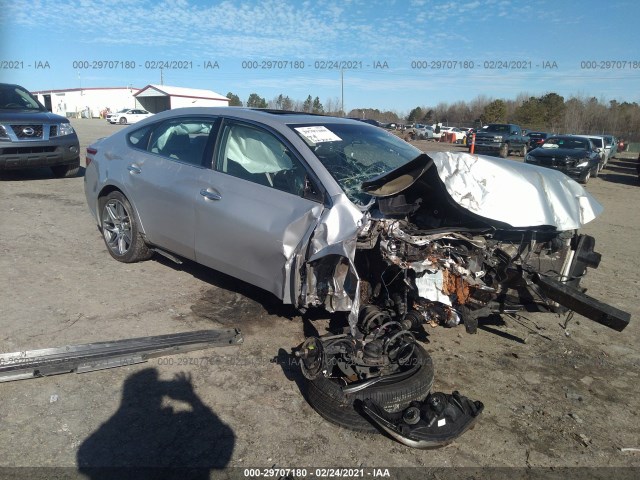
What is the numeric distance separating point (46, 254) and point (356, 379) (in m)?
4.17

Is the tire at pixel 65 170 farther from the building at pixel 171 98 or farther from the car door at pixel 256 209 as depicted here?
the building at pixel 171 98

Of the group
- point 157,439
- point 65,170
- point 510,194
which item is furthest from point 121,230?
point 65,170

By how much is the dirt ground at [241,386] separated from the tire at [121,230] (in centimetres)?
17

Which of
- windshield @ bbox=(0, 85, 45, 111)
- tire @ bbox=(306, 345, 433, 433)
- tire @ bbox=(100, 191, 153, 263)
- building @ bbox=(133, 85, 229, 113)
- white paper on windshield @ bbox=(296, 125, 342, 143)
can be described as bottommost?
tire @ bbox=(306, 345, 433, 433)

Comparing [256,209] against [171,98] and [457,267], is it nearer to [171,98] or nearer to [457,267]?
[457,267]

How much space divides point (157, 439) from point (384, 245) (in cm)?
180

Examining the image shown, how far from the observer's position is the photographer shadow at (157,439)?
251 centimetres

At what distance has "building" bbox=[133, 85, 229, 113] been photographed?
5762cm

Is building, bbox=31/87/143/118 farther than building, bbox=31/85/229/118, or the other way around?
building, bbox=31/87/143/118

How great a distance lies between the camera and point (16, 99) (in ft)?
33.0

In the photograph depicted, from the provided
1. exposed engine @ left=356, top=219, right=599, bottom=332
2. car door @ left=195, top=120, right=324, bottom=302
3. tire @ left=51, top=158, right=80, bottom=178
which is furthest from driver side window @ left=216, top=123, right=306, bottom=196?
tire @ left=51, top=158, right=80, bottom=178

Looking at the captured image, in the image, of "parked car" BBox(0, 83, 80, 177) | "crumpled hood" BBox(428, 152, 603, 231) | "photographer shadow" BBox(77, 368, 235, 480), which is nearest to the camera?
"photographer shadow" BBox(77, 368, 235, 480)

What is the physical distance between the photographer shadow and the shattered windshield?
1.75m

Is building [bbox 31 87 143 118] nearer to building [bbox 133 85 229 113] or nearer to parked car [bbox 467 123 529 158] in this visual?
building [bbox 133 85 229 113]
